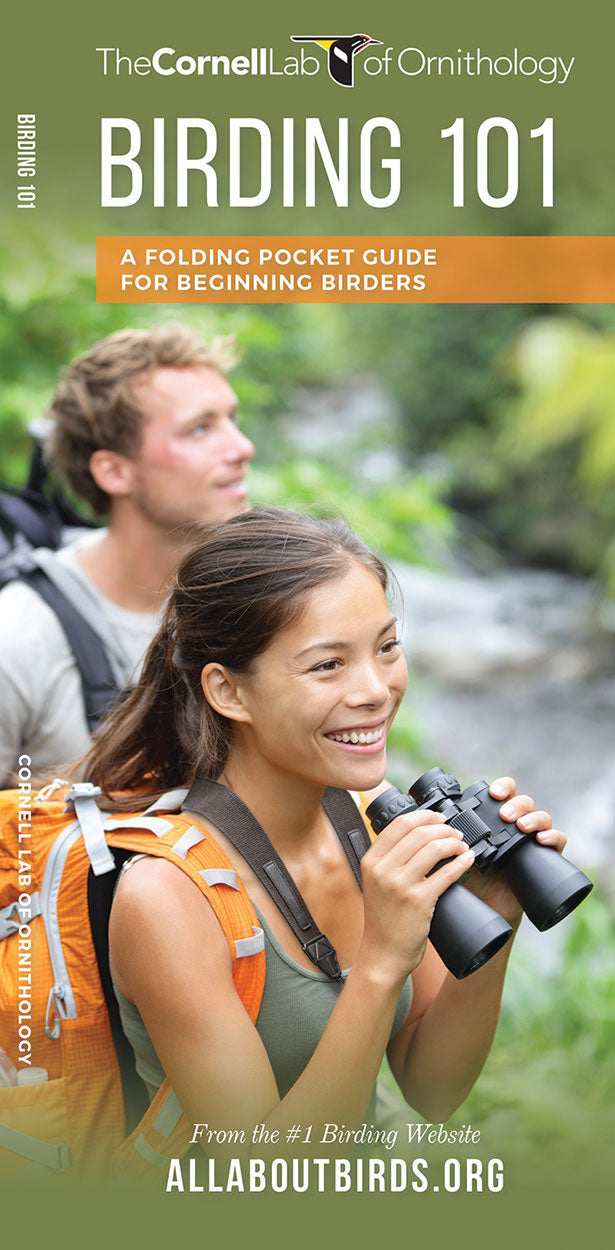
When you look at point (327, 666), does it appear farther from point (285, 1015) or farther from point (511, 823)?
point (285, 1015)

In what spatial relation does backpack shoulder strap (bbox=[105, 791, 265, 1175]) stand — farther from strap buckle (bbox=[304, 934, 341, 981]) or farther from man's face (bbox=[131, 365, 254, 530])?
man's face (bbox=[131, 365, 254, 530])

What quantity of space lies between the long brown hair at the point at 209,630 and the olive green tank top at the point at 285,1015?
0.36 metres

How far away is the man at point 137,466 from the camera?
318cm

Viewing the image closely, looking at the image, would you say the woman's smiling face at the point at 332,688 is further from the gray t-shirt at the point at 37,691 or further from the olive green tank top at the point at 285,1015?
the gray t-shirt at the point at 37,691

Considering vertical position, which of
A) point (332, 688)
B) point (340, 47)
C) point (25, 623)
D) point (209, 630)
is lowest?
point (332, 688)

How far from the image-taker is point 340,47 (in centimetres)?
270

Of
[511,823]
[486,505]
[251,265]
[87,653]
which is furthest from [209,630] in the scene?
A: [486,505]

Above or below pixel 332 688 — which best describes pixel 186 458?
above

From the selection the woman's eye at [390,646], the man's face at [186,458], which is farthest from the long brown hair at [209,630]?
the man's face at [186,458]

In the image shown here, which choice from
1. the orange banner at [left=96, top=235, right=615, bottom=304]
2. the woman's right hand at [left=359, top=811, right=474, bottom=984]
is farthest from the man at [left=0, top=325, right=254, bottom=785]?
the woman's right hand at [left=359, top=811, right=474, bottom=984]

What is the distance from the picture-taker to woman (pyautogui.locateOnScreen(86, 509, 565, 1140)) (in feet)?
5.54

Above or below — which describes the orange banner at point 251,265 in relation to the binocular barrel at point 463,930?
above

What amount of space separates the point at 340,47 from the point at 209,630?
155cm

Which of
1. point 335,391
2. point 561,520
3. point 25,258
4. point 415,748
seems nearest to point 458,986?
point 25,258
